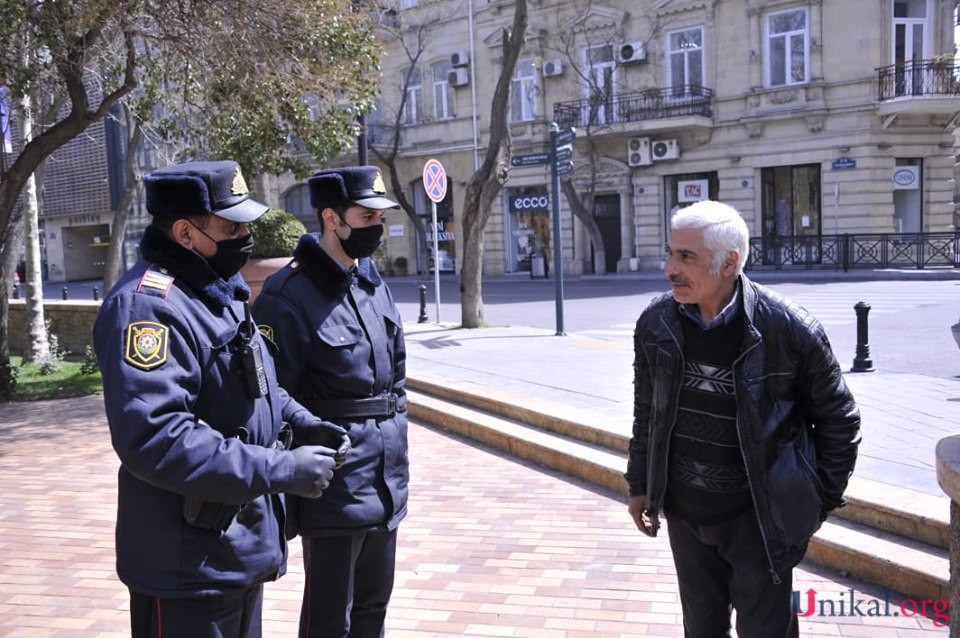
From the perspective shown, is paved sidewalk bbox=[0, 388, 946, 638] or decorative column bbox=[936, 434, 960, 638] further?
paved sidewalk bbox=[0, 388, 946, 638]

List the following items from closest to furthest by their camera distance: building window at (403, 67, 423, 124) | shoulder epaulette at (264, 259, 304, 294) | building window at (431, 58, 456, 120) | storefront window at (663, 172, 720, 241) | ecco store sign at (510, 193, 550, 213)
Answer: shoulder epaulette at (264, 259, 304, 294) < storefront window at (663, 172, 720, 241) < ecco store sign at (510, 193, 550, 213) < building window at (431, 58, 456, 120) < building window at (403, 67, 423, 124)

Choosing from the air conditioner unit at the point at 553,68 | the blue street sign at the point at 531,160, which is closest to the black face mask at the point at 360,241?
the blue street sign at the point at 531,160

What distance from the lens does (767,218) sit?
91.9 feet

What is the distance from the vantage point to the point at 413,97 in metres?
35.6

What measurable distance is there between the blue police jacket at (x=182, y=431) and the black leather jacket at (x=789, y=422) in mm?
1444

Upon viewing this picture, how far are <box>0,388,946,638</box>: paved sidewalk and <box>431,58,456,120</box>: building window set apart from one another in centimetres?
2924

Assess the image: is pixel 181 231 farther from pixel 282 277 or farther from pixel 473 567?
pixel 473 567

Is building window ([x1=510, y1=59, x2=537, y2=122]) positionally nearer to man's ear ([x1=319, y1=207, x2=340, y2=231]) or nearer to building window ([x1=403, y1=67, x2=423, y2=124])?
building window ([x1=403, y1=67, x2=423, y2=124])

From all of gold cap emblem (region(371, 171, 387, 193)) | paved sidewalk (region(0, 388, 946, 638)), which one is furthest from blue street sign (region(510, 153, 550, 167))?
gold cap emblem (region(371, 171, 387, 193))

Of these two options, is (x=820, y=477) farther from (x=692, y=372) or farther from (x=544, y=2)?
(x=544, y=2)

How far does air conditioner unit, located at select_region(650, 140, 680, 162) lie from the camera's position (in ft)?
95.6

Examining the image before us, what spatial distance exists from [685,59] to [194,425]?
29524mm

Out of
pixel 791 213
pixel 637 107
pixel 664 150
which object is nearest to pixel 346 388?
pixel 791 213

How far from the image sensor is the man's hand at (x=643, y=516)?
10.0 ft
